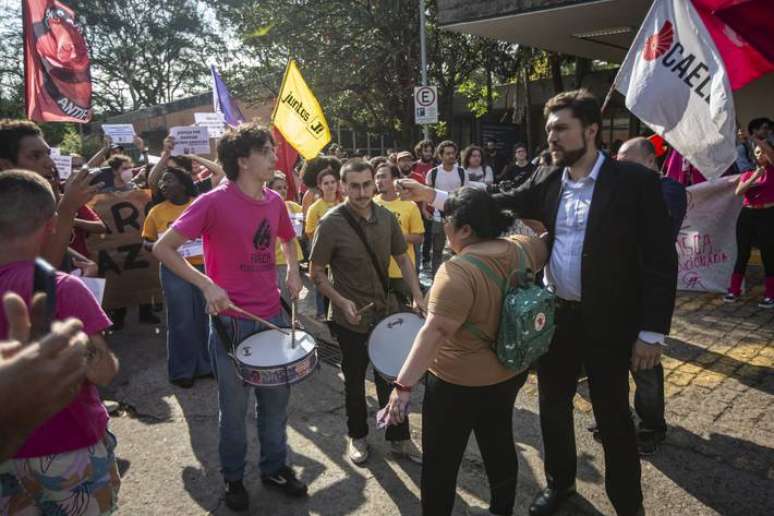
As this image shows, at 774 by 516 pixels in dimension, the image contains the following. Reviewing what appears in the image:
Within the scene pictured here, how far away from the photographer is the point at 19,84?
3884 centimetres

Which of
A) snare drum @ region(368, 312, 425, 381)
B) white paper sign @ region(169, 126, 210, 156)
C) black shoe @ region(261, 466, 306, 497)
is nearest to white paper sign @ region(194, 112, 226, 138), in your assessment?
white paper sign @ region(169, 126, 210, 156)

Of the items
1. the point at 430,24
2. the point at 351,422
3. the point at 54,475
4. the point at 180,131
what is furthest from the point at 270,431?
the point at 430,24

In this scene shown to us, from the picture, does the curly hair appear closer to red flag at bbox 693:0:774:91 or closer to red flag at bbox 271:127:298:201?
red flag at bbox 693:0:774:91

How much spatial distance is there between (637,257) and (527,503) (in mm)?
1563

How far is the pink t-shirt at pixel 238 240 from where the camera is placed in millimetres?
2850

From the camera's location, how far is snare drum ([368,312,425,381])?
308 cm

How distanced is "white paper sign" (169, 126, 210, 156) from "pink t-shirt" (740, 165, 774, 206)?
6.20 m

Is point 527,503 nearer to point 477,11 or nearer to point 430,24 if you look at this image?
point 477,11

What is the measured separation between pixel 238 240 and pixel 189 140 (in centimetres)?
369

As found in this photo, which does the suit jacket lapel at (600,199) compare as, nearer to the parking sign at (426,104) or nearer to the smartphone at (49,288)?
the smartphone at (49,288)

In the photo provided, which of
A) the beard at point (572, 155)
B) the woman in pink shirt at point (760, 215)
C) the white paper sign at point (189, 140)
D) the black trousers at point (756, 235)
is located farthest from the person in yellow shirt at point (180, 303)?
the black trousers at point (756, 235)

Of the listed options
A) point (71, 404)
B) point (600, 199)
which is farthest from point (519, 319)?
point (71, 404)

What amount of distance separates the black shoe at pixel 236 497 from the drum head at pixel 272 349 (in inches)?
32.5

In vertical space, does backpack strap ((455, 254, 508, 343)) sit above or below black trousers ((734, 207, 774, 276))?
above
